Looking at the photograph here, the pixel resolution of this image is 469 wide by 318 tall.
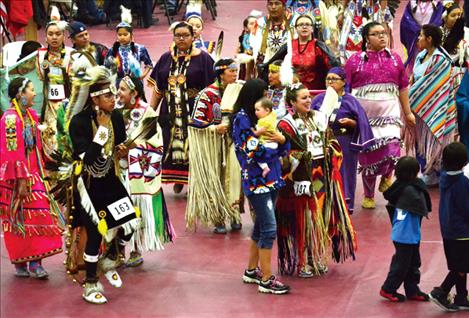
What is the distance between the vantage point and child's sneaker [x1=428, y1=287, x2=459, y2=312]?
7.43m

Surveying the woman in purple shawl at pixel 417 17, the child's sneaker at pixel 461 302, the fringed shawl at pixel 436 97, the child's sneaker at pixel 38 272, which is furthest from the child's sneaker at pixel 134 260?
the woman in purple shawl at pixel 417 17

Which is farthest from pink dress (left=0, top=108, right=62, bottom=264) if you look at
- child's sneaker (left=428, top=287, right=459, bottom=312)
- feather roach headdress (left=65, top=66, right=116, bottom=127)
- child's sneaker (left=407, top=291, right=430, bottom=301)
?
child's sneaker (left=428, top=287, right=459, bottom=312)

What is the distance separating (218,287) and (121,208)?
2.83 feet

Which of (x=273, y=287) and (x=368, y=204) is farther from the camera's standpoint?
(x=368, y=204)

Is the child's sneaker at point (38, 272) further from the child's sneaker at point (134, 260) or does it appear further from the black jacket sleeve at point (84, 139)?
the black jacket sleeve at point (84, 139)

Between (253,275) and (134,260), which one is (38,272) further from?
(253,275)

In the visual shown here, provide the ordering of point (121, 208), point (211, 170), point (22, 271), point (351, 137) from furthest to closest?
1. point (351, 137)
2. point (211, 170)
3. point (22, 271)
4. point (121, 208)

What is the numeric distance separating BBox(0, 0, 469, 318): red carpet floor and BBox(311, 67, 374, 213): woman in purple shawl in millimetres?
374

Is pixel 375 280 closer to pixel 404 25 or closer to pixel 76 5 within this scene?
pixel 404 25

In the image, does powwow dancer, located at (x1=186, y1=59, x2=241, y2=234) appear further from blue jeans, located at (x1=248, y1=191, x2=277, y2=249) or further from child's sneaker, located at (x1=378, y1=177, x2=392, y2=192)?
blue jeans, located at (x1=248, y1=191, x2=277, y2=249)

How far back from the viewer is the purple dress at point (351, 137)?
9.36 meters

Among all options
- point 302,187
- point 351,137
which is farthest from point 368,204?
point 302,187

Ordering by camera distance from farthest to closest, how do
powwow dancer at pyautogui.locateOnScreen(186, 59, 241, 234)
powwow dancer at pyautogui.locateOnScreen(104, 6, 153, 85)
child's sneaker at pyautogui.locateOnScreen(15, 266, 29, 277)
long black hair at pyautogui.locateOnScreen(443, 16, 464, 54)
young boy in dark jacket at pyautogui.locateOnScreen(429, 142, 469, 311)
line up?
powwow dancer at pyautogui.locateOnScreen(104, 6, 153, 85), long black hair at pyautogui.locateOnScreen(443, 16, 464, 54), powwow dancer at pyautogui.locateOnScreen(186, 59, 241, 234), child's sneaker at pyautogui.locateOnScreen(15, 266, 29, 277), young boy in dark jacket at pyautogui.locateOnScreen(429, 142, 469, 311)

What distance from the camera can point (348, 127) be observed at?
941cm
